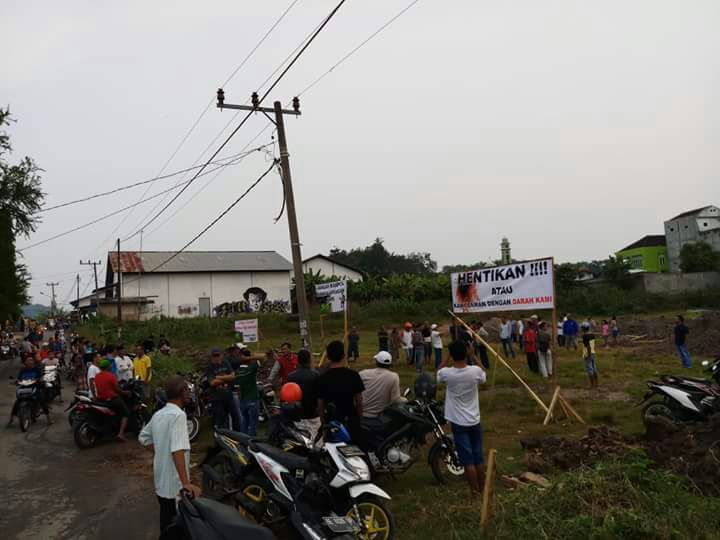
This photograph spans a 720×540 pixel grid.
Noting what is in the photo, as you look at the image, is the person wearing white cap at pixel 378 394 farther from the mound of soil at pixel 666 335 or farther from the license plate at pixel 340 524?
the mound of soil at pixel 666 335

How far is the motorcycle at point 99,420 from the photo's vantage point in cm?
1032

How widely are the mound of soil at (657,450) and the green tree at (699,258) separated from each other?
203 ft

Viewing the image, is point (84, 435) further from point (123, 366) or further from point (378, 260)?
point (378, 260)

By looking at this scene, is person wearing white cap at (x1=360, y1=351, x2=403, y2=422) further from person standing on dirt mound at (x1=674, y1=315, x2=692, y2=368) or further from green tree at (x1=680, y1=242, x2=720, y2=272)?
green tree at (x1=680, y1=242, x2=720, y2=272)

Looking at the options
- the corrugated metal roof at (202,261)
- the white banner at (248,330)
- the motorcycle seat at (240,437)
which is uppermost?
the corrugated metal roof at (202,261)

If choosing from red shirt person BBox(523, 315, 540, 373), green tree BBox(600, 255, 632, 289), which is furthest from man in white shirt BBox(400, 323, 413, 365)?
green tree BBox(600, 255, 632, 289)

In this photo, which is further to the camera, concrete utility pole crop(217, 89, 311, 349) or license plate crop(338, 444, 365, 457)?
concrete utility pole crop(217, 89, 311, 349)

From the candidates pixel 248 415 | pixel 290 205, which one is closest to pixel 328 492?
pixel 248 415

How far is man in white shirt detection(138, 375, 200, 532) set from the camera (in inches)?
174

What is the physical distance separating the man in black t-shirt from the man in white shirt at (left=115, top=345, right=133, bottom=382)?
805 cm

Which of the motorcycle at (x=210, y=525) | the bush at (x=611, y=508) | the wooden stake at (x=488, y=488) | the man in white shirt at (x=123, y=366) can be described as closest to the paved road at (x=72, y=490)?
the man in white shirt at (x=123, y=366)

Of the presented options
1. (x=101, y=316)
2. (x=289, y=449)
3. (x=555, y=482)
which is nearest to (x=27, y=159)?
(x=101, y=316)

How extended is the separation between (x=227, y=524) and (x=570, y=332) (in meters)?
23.3

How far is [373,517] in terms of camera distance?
501 centimetres
